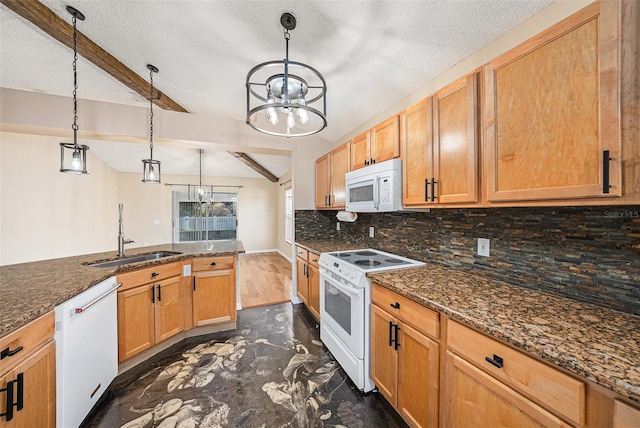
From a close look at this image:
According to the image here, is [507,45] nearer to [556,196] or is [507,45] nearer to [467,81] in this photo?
[467,81]


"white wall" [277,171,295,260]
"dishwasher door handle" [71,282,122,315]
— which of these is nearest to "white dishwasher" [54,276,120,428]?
"dishwasher door handle" [71,282,122,315]

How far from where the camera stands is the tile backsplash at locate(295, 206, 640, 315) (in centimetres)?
105

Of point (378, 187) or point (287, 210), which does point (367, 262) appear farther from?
point (287, 210)

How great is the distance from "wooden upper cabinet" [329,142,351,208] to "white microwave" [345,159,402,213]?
35 centimetres

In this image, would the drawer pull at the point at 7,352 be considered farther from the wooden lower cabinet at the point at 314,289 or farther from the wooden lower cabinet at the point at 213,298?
the wooden lower cabinet at the point at 314,289

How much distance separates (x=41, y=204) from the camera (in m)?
3.66

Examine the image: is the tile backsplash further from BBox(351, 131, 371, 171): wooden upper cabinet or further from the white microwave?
BBox(351, 131, 371, 171): wooden upper cabinet

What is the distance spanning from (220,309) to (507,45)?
329 centimetres

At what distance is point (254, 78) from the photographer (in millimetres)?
2330

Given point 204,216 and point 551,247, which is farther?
point 204,216

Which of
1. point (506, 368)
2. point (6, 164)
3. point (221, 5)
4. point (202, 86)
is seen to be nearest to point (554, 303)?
point (506, 368)

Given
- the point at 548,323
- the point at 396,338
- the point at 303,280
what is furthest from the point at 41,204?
the point at 548,323

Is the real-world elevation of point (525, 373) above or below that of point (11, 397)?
above

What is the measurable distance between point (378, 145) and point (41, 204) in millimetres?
5049
